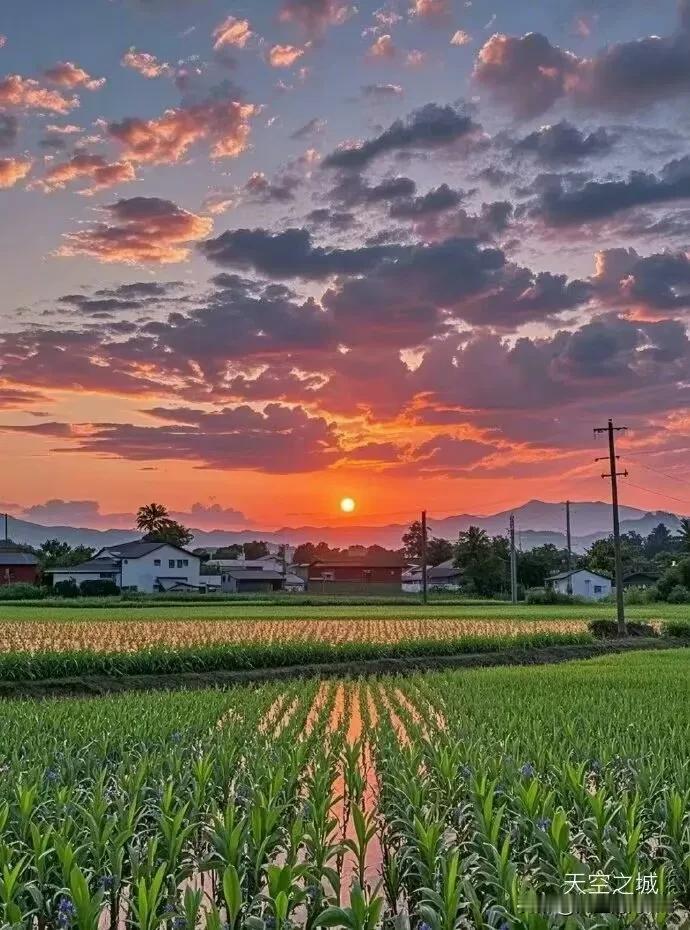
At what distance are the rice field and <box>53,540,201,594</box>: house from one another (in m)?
72.3

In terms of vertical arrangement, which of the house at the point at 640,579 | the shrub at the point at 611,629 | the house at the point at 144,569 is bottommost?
the shrub at the point at 611,629

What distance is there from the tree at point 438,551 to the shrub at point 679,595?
204ft

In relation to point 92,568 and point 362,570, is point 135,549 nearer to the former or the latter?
point 92,568

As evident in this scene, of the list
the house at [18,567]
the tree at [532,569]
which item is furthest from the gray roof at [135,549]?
the tree at [532,569]

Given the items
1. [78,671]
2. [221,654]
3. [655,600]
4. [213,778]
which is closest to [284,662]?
[221,654]

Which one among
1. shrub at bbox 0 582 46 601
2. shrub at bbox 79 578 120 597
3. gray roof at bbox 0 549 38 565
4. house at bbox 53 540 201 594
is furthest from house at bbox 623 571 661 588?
gray roof at bbox 0 549 38 565

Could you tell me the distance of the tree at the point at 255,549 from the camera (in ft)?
520

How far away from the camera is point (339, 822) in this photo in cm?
887

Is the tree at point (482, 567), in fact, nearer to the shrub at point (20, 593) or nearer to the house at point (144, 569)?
the house at point (144, 569)

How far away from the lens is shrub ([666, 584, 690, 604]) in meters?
66.4

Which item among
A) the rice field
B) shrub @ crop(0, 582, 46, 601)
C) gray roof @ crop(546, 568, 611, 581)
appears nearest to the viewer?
the rice field

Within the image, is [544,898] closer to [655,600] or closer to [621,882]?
[621,882]

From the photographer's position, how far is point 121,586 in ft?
274

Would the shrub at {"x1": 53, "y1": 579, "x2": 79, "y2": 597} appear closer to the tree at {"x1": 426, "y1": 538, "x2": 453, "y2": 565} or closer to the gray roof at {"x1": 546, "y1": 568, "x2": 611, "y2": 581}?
the gray roof at {"x1": 546, "y1": 568, "x2": 611, "y2": 581}
